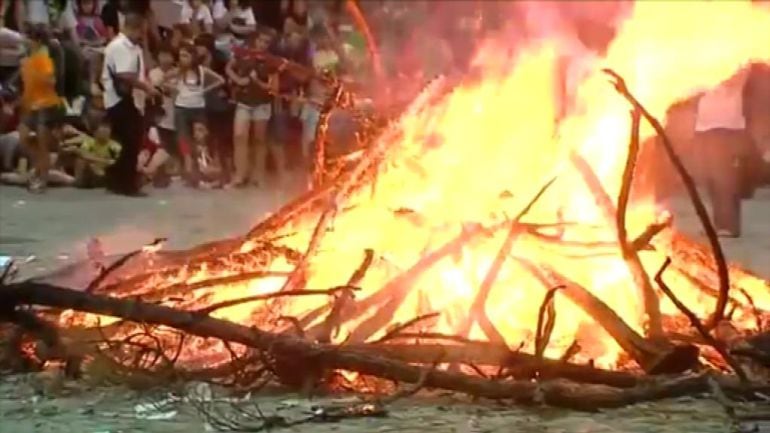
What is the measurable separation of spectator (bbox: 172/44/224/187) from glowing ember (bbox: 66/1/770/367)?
8.48 m

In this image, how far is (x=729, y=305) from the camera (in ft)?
23.9

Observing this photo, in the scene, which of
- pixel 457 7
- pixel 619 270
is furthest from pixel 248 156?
pixel 619 270

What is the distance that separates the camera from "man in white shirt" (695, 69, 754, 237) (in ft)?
38.3

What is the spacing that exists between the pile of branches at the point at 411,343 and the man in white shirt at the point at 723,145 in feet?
17.8

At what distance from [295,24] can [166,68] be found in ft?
5.76

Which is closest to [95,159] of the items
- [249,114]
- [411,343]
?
[249,114]

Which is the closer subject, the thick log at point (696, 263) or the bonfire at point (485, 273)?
the bonfire at point (485, 273)

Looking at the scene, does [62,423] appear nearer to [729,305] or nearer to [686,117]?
[729,305]

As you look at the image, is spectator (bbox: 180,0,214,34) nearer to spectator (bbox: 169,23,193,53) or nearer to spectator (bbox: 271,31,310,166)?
spectator (bbox: 169,23,193,53)

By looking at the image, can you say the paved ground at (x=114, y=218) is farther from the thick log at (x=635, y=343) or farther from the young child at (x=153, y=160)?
the thick log at (x=635, y=343)

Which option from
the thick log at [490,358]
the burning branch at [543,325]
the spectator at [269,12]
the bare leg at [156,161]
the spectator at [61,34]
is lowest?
the bare leg at [156,161]

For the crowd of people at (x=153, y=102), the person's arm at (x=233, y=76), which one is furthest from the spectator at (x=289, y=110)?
the person's arm at (x=233, y=76)

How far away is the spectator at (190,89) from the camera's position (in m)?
15.9

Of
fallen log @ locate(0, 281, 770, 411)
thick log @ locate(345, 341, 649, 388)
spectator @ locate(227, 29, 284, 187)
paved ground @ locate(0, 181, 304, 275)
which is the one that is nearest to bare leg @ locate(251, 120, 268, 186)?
spectator @ locate(227, 29, 284, 187)
